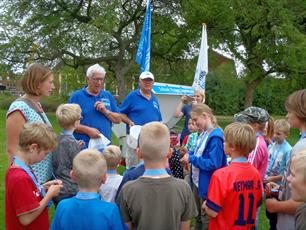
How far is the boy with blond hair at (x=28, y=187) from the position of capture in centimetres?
305

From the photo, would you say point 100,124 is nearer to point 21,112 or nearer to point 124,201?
point 21,112

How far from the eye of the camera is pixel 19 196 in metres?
3.04

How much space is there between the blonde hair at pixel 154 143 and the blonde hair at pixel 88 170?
307 mm

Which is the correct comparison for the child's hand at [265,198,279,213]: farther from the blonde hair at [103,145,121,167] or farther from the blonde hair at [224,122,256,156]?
the blonde hair at [103,145,121,167]

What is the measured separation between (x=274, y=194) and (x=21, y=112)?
231 cm

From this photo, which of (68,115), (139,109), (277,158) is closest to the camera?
(68,115)

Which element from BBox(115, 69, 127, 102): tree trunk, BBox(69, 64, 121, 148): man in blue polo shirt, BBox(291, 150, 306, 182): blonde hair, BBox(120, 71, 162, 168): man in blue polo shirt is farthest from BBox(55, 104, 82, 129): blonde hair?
BBox(115, 69, 127, 102): tree trunk

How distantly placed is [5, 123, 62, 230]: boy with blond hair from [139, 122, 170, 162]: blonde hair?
0.77 meters

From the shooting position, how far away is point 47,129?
130 inches

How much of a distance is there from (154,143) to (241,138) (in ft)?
3.36

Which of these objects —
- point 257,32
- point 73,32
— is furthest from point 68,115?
point 73,32

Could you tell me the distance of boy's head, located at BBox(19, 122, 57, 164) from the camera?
10.5ft

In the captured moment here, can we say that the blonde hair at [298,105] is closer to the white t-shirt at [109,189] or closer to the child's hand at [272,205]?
the child's hand at [272,205]

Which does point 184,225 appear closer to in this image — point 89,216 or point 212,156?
point 89,216
